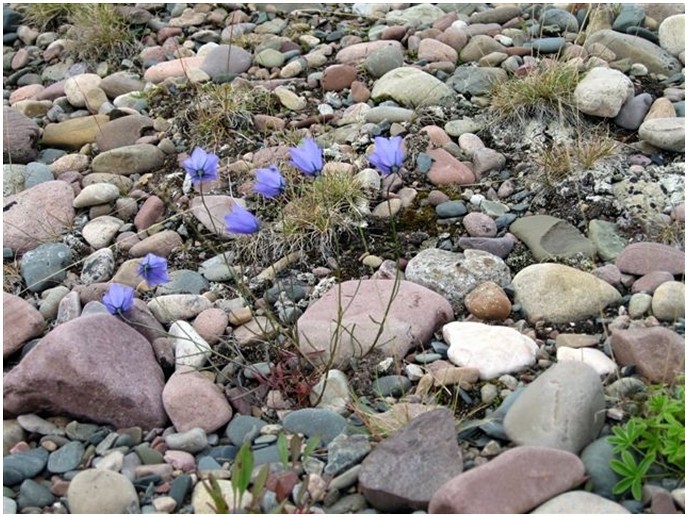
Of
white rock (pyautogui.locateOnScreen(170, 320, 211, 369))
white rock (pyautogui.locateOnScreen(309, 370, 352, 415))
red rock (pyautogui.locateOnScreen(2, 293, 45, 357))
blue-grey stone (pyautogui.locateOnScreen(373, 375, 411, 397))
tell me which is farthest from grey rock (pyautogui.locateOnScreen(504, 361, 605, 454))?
red rock (pyautogui.locateOnScreen(2, 293, 45, 357))

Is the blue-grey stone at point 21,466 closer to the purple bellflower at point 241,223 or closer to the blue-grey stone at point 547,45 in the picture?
the purple bellflower at point 241,223

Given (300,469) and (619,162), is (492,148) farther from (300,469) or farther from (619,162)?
(300,469)

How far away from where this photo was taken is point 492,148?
12.7 ft

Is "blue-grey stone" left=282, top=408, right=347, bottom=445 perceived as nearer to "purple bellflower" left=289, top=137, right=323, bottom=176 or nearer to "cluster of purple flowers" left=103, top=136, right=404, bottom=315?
"cluster of purple flowers" left=103, top=136, right=404, bottom=315

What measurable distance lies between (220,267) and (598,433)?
1.50 meters

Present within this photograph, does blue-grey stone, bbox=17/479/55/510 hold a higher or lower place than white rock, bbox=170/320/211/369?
lower

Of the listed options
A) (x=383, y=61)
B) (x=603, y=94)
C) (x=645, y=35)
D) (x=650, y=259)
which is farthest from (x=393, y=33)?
(x=650, y=259)

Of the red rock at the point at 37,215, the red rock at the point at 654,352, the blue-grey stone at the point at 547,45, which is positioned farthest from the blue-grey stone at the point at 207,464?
the blue-grey stone at the point at 547,45

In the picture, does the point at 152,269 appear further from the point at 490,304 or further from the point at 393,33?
the point at 393,33

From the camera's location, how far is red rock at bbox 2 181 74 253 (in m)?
3.73

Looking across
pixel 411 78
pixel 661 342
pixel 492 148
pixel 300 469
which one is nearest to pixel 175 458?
pixel 300 469

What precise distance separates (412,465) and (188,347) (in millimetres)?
891

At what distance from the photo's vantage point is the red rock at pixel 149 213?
12.3ft

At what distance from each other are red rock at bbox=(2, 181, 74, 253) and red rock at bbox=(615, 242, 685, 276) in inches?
80.8
